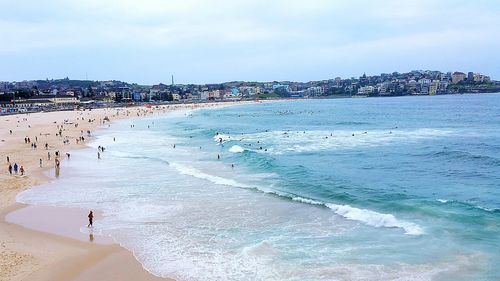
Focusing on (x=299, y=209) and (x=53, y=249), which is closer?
(x=53, y=249)

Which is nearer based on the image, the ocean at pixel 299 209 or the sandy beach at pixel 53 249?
the sandy beach at pixel 53 249

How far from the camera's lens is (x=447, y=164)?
3238 cm

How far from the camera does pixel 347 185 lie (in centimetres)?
2605

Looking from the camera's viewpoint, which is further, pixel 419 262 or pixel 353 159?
pixel 353 159

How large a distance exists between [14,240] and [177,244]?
564 centimetres

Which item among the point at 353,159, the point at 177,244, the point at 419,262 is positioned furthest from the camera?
the point at 353,159

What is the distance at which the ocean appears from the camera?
14.8 m

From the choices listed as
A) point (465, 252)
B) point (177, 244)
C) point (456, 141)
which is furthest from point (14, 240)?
point (456, 141)

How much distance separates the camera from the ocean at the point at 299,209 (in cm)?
1479

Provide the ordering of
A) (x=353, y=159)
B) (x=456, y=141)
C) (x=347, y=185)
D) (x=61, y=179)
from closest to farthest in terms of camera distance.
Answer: (x=347, y=185), (x=61, y=179), (x=353, y=159), (x=456, y=141)

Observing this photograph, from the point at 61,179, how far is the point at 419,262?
72.1 ft

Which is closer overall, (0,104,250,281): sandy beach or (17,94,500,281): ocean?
(0,104,250,281): sandy beach

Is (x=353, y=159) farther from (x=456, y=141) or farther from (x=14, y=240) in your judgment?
(x=14, y=240)

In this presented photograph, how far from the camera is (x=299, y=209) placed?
70.4 ft
